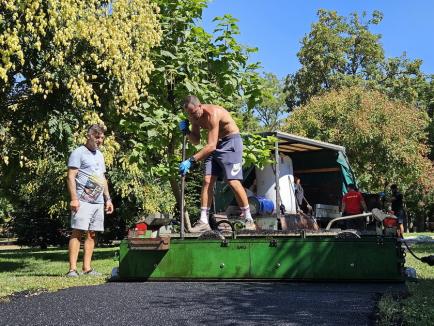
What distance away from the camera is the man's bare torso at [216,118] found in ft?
19.3

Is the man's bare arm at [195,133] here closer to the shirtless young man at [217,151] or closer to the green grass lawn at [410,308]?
the shirtless young man at [217,151]

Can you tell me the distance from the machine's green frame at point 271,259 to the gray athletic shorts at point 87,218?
2.01 ft

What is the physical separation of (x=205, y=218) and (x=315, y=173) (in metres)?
7.39

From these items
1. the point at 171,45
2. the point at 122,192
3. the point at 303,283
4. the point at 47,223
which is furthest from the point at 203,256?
the point at 47,223

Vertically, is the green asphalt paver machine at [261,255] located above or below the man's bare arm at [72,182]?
below

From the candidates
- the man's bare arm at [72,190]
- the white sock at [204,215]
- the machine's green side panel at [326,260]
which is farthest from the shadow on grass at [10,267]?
the machine's green side panel at [326,260]

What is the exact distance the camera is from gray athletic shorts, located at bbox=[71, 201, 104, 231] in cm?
611

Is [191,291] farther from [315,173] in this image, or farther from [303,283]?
[315,173]

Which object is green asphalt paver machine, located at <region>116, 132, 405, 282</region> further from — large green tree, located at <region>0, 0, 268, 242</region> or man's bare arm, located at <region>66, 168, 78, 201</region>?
large green tree, located at <region>0, 0, 268, 242</region>

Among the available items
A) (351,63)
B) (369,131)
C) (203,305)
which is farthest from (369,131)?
(203,305)

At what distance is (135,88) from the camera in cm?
837

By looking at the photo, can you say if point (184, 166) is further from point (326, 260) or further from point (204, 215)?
point (326, 260)

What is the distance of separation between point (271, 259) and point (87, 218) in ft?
7.27

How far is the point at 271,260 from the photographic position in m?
5.34
